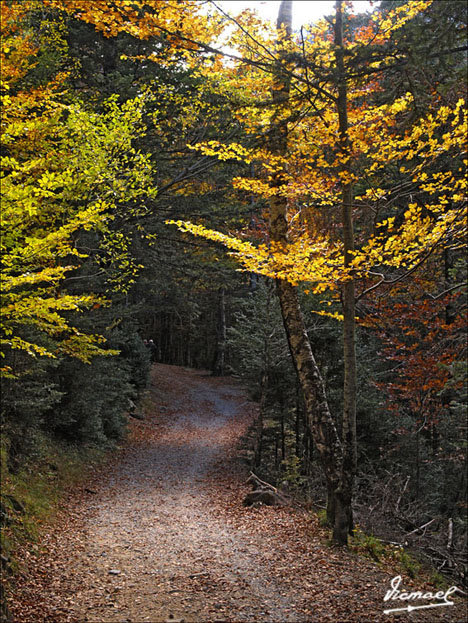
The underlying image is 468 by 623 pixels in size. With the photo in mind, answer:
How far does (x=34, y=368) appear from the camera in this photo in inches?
354

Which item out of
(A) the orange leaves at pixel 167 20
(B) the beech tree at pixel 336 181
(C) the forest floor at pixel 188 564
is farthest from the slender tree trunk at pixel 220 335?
(A) the orange leaves at pixel 167 20

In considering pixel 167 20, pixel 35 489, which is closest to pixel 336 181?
pixel 167 20

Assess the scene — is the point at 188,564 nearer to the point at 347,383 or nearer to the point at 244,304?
the point at 347,383

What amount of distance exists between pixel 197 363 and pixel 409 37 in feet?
122

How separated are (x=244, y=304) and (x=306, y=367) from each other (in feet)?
17.4

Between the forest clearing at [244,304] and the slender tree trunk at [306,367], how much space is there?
0.04m

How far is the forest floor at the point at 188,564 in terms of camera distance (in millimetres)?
5410

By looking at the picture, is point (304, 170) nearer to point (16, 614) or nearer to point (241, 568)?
point (241, 568)

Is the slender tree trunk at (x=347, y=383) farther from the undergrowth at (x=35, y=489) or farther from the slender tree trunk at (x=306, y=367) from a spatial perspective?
the undergrowth at (x=35, y=489)

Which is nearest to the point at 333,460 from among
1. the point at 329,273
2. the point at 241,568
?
the point at 241,568

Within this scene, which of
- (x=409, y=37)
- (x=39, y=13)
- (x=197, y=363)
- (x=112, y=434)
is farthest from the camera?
(x=197, y=363)

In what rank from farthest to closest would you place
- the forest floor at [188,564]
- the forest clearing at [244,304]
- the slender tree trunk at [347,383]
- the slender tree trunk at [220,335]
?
the slender tree trunk at [220,335] → the slender tree trunk at [347,383] → the forest clearing at [244,304] → the forest floor at [188,564]

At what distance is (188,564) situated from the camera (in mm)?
6891

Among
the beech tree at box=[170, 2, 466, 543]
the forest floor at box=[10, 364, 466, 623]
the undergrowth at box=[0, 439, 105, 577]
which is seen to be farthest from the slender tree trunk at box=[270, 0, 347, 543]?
the undergrowth at box=[0, 439, 105, 577]
